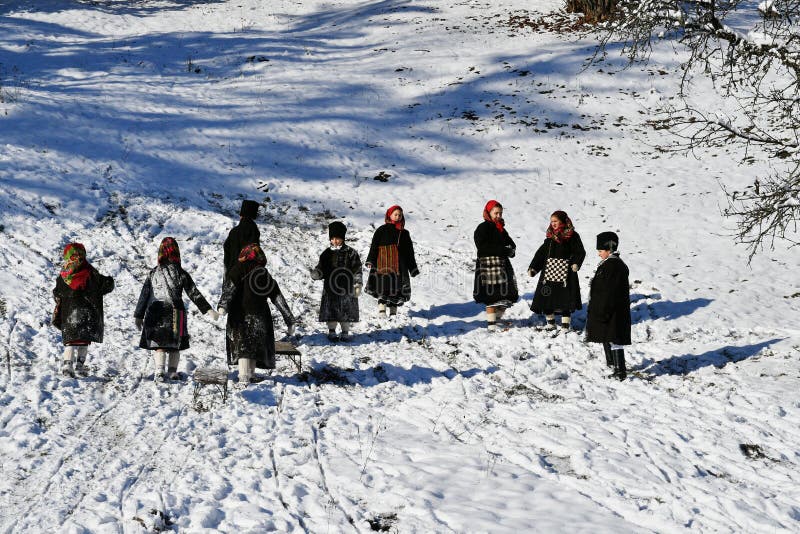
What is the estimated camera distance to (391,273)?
41.2 ft

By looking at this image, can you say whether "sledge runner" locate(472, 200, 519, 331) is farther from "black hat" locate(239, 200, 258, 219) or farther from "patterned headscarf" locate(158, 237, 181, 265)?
"patterned headscarf" locate(158, 237, 181, 265)

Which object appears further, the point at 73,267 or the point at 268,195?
the point at 268,195

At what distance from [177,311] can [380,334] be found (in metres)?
3.78

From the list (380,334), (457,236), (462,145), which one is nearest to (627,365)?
(380,334)

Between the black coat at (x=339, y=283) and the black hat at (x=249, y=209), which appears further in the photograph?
the black coat at (x=339, y=283)

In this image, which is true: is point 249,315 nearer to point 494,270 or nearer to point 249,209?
point 249,209

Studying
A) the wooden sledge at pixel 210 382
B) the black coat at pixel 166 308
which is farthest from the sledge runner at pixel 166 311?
the wooden sledge at pixel 210 382

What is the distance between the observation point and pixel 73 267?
920cm

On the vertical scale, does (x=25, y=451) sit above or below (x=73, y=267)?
below

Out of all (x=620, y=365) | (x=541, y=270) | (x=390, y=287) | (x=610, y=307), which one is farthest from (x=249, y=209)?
(x=620, y=365)

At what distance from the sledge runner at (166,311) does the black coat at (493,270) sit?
4.99 metres

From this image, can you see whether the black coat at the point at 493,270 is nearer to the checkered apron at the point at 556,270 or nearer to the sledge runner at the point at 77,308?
the checkered apron at the point at 556,270

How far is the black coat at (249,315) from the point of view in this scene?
9047mm

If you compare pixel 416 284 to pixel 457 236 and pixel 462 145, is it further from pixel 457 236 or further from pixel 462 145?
pixel 462 145
